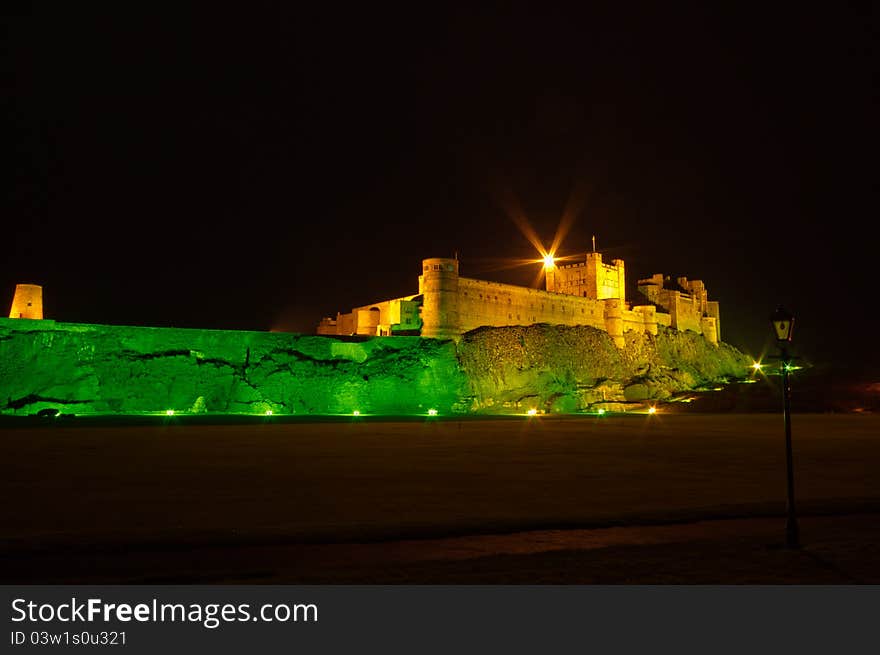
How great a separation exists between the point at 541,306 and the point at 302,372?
90.7 ft

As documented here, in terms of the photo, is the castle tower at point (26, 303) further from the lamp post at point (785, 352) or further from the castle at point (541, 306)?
the lamp post at point (785, 352)

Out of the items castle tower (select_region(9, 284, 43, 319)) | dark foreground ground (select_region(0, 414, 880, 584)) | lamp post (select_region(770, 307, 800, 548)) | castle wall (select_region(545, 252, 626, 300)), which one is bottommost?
dark foreground ground (select_region(0, 414, 880, 584))

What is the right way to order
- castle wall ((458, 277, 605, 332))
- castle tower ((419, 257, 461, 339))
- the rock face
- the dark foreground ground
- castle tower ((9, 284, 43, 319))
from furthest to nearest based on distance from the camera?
castle wall ((458, 277, 605, 332)) < castle tower ((419, 257, 461, 339)) < castle tower ((9, 284, 43, 319)) < the rock face < the dark foreground ground

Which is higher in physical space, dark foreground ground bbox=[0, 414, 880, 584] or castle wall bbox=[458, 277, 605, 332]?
castle wall bbox=[458, 277, 605, 332]

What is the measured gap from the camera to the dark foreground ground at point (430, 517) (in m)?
5.62

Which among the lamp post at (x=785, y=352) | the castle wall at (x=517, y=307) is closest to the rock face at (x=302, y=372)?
the castle wall at (x=517, y=307)

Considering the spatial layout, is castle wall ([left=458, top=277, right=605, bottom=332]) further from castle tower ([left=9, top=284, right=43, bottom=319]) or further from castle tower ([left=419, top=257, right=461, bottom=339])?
castle tower ([left=9, top=284, right=43, bottom=319])

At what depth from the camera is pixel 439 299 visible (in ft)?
167

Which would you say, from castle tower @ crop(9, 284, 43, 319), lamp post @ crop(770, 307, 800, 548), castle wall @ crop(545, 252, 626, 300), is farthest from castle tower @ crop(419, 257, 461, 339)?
lamp post @ crop(770, 307, 800, 548)

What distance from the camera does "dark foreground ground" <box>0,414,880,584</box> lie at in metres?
5.62

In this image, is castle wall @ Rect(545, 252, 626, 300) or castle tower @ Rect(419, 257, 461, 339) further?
castle wall @ Rect(545, 252, 626, 300)

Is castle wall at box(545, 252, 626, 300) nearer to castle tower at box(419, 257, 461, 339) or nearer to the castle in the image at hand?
the castle

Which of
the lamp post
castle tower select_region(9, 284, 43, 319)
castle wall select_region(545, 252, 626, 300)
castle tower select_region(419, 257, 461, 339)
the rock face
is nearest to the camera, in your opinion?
the lamp post
